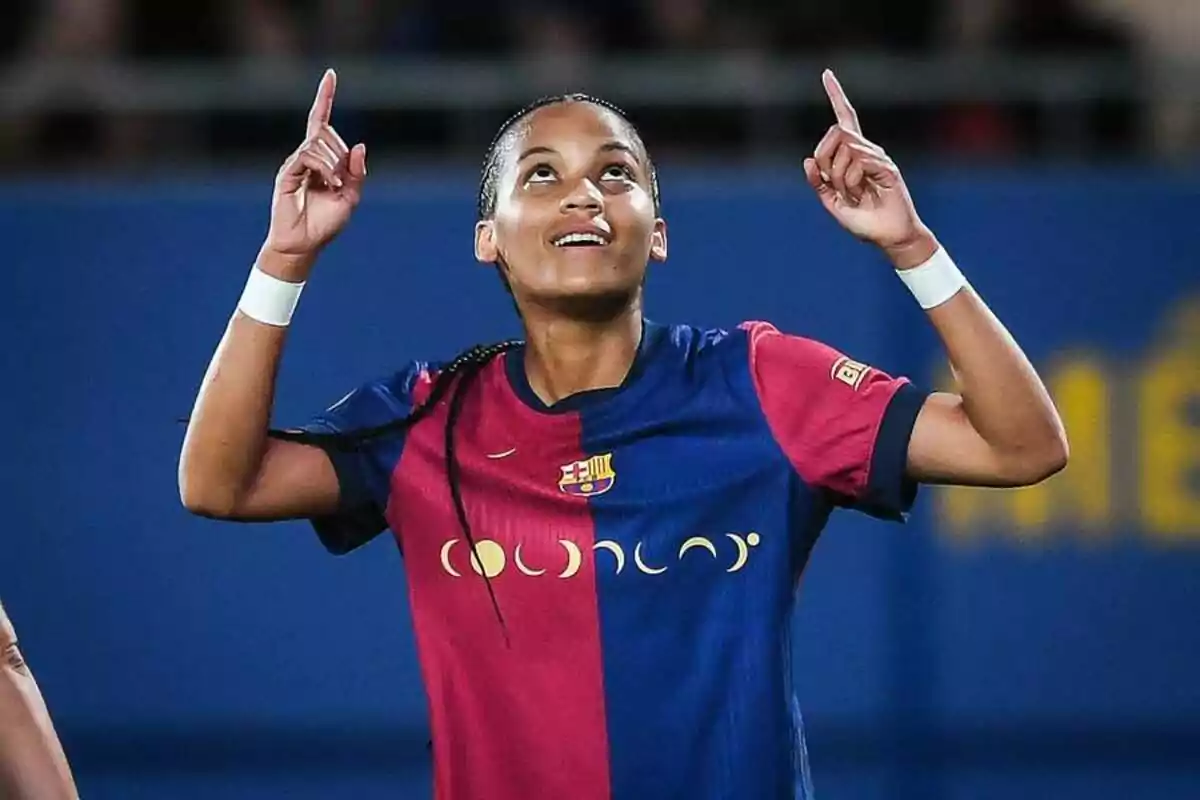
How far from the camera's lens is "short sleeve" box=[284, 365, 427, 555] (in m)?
3.03

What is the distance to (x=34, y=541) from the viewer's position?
5516 mm

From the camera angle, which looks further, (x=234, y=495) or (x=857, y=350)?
(x=857, y=350)

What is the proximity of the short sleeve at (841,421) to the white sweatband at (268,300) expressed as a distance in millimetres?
641

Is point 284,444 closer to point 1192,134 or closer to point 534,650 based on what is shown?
point 534,650

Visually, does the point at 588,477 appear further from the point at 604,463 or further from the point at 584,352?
the point at 584,352

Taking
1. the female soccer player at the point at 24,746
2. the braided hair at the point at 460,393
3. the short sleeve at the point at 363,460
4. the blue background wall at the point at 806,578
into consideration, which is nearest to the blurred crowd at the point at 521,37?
the blue background wall at the point at 806,578

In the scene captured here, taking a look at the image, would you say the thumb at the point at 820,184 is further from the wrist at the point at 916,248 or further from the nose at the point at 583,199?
the nose at the point at 583,199

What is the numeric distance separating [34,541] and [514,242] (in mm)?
2845

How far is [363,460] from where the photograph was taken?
9.94ft

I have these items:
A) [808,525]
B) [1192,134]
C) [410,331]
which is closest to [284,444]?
[808,525]

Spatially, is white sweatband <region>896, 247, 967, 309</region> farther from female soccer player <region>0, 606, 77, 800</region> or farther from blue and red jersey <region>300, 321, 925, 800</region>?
female soccer player <region>0, 606, 77, 800</region>

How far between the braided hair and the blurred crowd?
2.62 metres

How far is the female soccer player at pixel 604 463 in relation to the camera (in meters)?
2.84

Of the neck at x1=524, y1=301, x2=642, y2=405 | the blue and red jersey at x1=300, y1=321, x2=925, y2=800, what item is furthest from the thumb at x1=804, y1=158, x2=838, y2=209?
the neck at x1=524, y1=301, x2=642, y2=405
